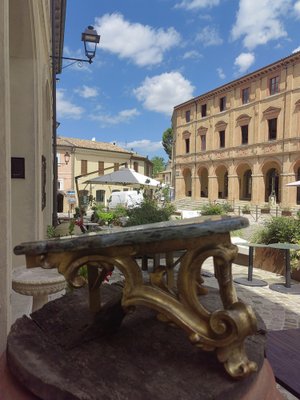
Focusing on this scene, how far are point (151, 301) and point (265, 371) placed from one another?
0.50 metres

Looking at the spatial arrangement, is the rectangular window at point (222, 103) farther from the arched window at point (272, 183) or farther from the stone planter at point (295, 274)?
the stone planter at point (295, 274)

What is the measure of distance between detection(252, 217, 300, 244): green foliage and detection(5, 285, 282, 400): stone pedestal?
6442 millimetres

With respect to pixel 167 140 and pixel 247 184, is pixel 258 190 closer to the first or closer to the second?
pixel 247 184

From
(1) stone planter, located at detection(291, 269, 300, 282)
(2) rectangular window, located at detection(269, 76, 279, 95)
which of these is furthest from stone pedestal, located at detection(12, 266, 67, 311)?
(2) rectangular window, located at detection(269, 76, 279, 95)

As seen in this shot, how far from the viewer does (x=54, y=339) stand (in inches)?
48.0

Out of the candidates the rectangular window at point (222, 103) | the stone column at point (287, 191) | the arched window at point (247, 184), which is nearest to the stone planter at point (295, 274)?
the stone column at point (287, 191)

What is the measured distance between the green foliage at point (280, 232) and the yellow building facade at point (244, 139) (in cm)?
1740

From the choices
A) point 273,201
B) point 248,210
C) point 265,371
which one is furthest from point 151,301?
point 273,201

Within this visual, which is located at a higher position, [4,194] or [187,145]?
[187,145]

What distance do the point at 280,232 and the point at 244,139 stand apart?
22.1 metres

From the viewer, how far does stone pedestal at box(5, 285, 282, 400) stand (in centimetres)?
93

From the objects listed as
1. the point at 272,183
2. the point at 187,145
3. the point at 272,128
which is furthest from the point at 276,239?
the point at 187,145

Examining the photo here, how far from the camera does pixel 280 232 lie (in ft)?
23.8

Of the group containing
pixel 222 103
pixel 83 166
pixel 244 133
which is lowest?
pixel 83 166
